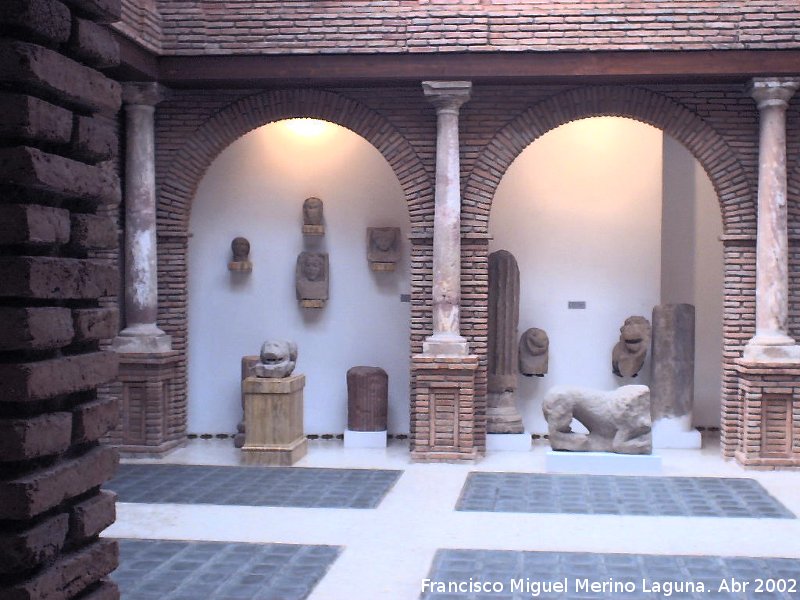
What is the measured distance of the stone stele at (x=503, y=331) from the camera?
479 inches

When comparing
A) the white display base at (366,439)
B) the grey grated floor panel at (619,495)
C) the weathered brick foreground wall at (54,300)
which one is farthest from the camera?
the white display base at (366,439)

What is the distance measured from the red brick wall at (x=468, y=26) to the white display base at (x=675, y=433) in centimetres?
435

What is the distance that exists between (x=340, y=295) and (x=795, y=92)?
18.8 ft

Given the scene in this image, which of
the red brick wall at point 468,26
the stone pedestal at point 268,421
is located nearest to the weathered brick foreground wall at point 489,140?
the red brick wall at point 468,26

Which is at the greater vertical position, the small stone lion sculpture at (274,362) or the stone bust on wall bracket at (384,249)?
the stone bust on wall bracket at (384,249)

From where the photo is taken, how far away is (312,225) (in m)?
12.7

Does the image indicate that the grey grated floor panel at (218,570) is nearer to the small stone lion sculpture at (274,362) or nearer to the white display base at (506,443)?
the small stone lion sculpture at (274,362)

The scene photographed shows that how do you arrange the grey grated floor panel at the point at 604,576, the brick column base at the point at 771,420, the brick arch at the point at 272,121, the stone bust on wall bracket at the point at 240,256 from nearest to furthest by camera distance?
the grey grated floor panel at the point at 604,576 < the brick column base at the point at 771,420 < the brick arch at the point at 272,121 < the stone bust on wall bracket at the point at 240,256

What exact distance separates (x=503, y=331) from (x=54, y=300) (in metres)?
9.57

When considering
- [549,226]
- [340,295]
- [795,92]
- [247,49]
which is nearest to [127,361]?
[340,295]

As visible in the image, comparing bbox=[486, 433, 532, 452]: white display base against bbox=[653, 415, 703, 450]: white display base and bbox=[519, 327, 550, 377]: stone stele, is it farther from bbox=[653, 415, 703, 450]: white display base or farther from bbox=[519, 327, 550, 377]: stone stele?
bbox=[653, 415, 703, 450]: white display base

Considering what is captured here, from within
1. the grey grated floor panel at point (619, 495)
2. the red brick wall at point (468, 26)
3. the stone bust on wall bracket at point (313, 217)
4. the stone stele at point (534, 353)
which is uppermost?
the red brick wall at point (468, 26)

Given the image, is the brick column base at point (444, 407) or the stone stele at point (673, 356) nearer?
the brick column base at point (444, 407)

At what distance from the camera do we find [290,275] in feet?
42.2
